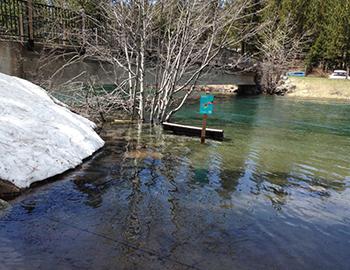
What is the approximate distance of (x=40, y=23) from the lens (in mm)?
13133

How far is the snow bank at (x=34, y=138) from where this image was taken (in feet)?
19.1

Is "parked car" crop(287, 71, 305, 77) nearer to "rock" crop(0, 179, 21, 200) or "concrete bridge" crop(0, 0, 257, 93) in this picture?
"concrete bridge" crop(0, 0, 257, 93)

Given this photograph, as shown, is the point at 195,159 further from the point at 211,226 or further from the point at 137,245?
the point at 137,245

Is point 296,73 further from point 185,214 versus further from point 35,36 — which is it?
point 185,214

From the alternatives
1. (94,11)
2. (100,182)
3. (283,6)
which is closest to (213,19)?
(94,11)

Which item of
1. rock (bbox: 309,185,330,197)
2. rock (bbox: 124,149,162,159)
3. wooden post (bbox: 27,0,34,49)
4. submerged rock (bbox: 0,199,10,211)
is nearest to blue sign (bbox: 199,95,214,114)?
rock (bbox: 124,149,162,159)

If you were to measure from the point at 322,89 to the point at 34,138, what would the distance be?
33.2 metres

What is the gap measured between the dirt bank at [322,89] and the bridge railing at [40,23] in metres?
25.9

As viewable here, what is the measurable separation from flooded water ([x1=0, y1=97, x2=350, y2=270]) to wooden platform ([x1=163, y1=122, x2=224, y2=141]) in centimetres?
132

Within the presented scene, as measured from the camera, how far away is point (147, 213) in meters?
5.16

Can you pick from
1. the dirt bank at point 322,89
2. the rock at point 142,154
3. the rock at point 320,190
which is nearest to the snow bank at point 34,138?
the rock at point 142,154

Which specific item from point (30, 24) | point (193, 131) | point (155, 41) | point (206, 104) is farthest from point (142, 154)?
point (155, 41)

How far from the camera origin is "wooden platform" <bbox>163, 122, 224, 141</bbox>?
36.0 feet

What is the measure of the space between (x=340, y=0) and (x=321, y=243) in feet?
161
